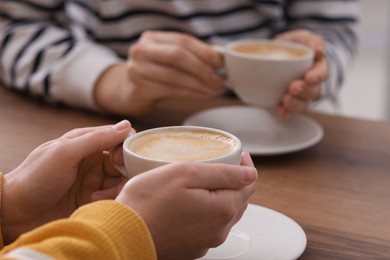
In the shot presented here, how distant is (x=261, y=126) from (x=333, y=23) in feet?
1.32

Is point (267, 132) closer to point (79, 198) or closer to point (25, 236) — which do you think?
point (79, 198)

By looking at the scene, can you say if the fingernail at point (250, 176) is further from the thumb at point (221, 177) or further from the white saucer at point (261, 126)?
the white saucer at point (261, 126)

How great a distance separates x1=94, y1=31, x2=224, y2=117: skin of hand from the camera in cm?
104

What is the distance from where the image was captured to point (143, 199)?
57 cm

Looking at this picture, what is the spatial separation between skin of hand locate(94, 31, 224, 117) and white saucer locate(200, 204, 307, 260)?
350 millimetres

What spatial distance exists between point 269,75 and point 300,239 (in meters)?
0.36

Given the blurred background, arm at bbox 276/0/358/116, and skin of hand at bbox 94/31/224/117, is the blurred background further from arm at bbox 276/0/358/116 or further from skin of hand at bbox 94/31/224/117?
skin of hand at bbox 94/31/224/117

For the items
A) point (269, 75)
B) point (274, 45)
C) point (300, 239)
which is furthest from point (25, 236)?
point (274, 45)

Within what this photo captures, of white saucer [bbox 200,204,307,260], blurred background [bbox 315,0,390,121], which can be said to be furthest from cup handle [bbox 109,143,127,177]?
blurred background [bbox 315,0,390,121]

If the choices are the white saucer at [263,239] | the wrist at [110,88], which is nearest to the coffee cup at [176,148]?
the white saucer at [263,239]

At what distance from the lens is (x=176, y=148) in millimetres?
644

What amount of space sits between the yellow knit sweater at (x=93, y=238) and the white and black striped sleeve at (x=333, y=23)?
857mm

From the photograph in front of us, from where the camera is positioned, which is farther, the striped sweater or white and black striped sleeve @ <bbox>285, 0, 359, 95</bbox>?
white and black striped sleeve @ <bbox>285, 0, 359, 95</bbox>

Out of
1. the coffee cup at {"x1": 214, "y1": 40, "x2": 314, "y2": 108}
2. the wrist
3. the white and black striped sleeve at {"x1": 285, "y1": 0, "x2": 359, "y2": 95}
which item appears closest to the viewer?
the coffee cup at {"x1": 214, "y1": 40, "x2": 314, "y2": 108}
